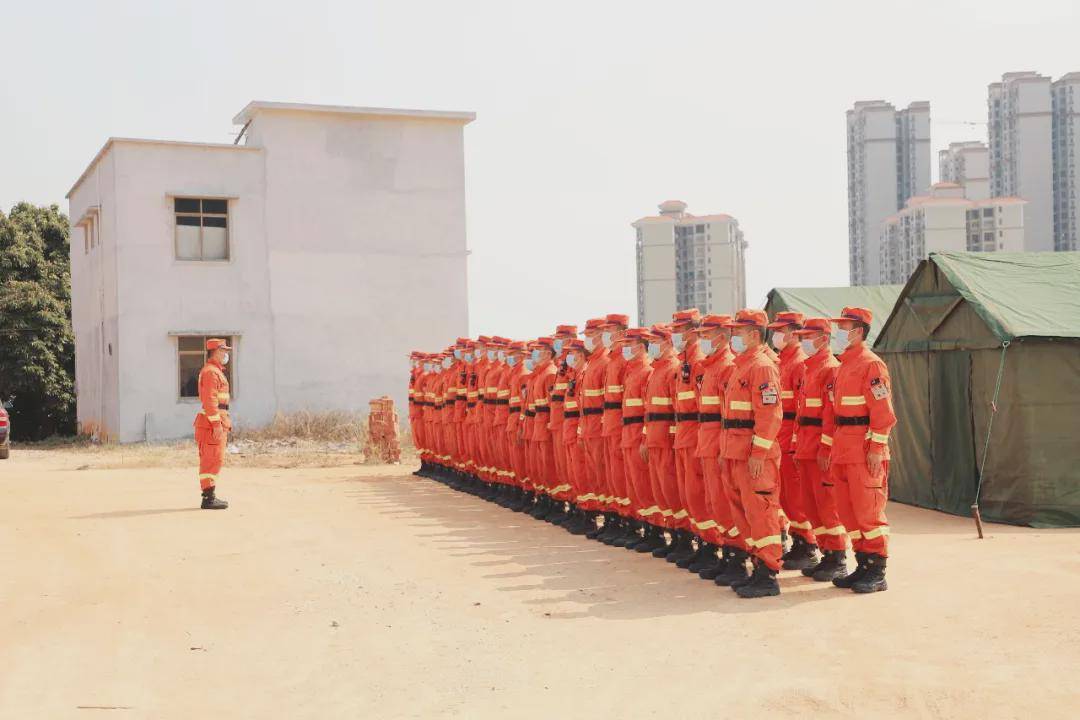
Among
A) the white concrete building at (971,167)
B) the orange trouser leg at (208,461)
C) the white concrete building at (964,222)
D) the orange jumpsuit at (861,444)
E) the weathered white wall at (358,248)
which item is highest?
the white concrete building at (971,167)

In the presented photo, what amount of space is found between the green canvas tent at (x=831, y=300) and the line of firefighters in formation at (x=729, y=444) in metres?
6.50

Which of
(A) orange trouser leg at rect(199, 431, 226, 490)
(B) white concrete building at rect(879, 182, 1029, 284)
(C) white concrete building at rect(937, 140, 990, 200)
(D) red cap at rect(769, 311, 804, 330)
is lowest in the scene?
(A) orange trouser leg at rect(199, 431, 226, 490)

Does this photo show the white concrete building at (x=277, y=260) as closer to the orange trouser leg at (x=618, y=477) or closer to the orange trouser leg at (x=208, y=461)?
the orange trouser leg at (x=208, y=461)

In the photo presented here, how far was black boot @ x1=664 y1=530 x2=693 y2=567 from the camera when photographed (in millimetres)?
10047

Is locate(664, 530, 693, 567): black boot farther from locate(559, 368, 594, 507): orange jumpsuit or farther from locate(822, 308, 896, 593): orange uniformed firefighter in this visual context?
locate(559, 368, 594, 507): orange jumpsuit

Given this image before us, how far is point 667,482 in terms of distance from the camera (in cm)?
1034

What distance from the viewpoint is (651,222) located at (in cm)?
6244

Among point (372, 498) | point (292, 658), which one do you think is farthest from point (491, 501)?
point (292, 658)

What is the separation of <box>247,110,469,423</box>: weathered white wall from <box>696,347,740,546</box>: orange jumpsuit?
20.8 metres

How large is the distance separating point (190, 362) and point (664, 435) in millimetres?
20189

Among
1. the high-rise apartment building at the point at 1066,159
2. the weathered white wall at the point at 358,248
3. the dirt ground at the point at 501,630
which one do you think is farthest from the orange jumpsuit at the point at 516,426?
the high-rise apartment building at the point at 1066,159

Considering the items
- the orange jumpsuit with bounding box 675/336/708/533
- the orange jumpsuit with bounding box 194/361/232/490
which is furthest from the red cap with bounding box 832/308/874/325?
the orange jumpsuit with bounding box 194/361/232/490

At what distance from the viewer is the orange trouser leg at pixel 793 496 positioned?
9.57m

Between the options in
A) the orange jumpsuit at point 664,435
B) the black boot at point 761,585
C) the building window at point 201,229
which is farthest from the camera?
the building window at point 201,229
